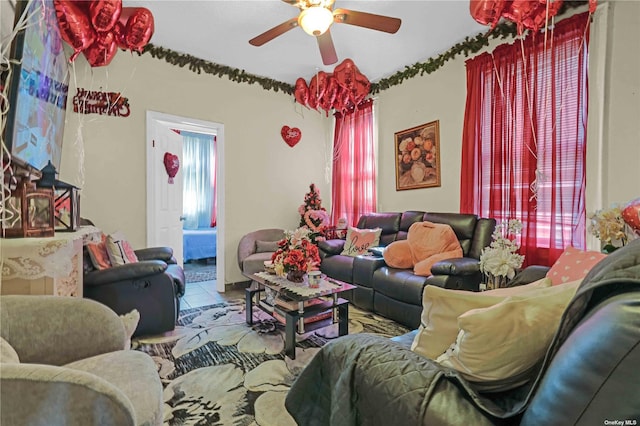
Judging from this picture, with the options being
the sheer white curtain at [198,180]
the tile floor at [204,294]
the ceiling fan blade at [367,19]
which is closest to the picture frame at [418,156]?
the ceiling fan blade at [367,19]

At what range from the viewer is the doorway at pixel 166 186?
3625 millimetres

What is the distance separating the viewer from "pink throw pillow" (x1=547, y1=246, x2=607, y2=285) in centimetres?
165

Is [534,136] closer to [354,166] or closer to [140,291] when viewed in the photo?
[354,166]

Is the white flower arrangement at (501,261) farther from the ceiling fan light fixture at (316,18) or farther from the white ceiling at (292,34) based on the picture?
the white ceiling at (292,34)

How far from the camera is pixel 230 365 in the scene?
2146 millimetres

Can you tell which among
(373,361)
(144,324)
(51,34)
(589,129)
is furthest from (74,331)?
(589,129)

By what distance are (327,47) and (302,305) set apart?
2.22 metres

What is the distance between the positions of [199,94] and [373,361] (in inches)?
155

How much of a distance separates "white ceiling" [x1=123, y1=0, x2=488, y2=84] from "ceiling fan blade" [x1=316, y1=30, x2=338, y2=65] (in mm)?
391

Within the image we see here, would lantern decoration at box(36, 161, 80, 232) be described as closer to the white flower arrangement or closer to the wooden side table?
the wooden side table

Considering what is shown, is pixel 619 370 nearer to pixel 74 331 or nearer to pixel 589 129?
pixel 74 331

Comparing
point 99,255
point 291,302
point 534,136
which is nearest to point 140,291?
point 99,255

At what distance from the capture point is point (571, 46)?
2.58 m

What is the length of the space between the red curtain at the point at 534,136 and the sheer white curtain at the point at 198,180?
5730mm
